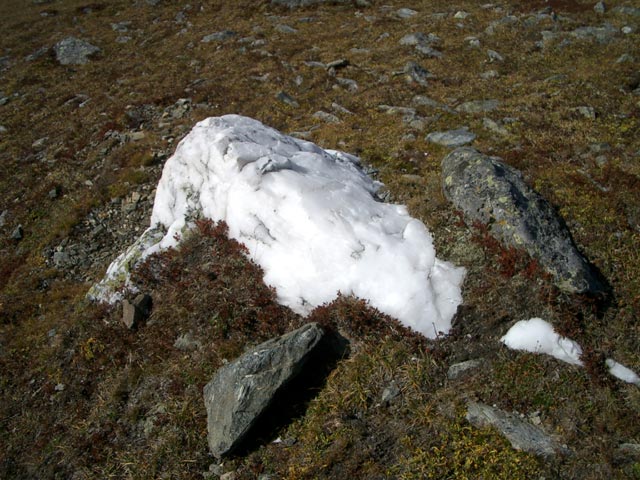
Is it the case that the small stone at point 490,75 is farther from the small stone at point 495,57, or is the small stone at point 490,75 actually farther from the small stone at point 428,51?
the small stone at point 428,51

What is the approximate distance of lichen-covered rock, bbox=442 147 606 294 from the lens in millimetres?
8922

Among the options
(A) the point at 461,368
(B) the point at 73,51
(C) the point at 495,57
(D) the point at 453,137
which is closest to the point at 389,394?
(A) the point at 461,368

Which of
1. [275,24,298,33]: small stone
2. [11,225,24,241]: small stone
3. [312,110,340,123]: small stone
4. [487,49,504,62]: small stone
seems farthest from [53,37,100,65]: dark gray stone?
[487,49,504,62]: small stone

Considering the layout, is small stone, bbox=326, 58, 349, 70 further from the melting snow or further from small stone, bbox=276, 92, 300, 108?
the melting snow

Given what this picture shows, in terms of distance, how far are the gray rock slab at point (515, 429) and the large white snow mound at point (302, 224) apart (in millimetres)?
1706

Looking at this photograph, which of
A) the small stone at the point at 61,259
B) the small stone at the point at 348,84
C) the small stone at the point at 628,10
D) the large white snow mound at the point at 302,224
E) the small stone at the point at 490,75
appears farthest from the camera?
the small stone at the point at 628,10

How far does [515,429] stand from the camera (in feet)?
23.6

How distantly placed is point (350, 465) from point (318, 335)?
2.25 m

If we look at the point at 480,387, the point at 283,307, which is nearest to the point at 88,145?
the point at 283,307

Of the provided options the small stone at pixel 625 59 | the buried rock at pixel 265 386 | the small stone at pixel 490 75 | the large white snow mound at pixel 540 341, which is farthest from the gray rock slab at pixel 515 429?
the small stone at pixel 625 59

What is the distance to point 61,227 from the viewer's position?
14750 mm

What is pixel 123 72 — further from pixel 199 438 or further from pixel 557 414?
pixel 557 414

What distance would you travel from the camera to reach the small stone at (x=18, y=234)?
1521 cm

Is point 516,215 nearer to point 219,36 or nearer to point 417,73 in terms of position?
point 417,73
